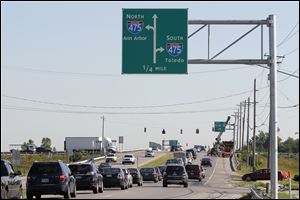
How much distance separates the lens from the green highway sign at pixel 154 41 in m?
30.5

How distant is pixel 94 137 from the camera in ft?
440

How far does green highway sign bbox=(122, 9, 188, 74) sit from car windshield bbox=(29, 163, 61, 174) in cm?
508

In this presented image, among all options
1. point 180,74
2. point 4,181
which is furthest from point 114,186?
point 4,181

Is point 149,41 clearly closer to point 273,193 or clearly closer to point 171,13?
point 171,13

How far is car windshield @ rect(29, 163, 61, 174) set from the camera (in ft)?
101

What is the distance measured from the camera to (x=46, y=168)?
3092cm

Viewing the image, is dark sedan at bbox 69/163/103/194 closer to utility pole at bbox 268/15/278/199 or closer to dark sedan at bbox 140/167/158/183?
utility pole at bbox 268/15/278/199

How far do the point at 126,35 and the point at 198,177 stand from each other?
1535 inches

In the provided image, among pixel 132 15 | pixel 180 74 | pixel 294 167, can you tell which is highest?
pixel 132 15

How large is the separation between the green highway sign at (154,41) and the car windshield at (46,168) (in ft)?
16.7

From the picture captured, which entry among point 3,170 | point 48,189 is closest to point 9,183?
point 3,170

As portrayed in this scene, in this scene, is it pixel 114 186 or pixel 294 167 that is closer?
pixel 114 186

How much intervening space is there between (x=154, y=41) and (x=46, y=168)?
7.25m

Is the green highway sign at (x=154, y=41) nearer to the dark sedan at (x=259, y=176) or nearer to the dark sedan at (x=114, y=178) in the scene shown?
the dark sedan at (x=114, y=178)
